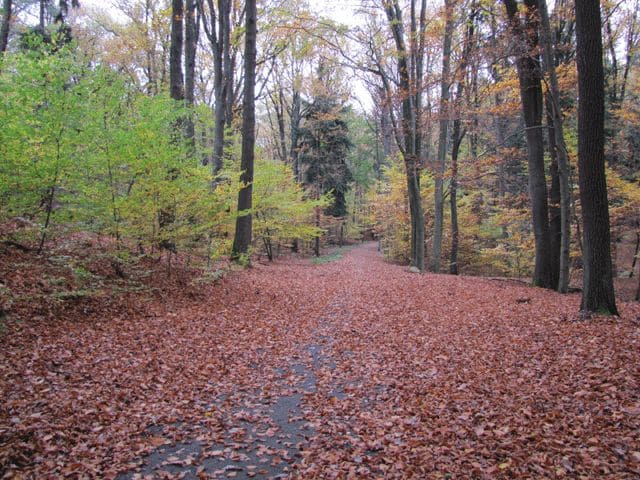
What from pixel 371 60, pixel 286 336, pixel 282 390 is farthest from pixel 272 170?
pixel 282 390

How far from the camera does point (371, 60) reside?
16.4 meters

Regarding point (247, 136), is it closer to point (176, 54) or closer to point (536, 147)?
point (176, 54)

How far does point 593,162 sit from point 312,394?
624cm

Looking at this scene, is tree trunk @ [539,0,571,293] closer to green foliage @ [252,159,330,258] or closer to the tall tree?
green foliage @ [252,159,330,258]

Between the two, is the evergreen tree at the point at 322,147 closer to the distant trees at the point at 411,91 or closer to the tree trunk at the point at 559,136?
the distant trees at the point at 411,91

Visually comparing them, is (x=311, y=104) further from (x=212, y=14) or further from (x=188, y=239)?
(x=188, y=239)

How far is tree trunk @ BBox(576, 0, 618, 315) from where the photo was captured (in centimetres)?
666

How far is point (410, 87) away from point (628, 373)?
1354 centimetres

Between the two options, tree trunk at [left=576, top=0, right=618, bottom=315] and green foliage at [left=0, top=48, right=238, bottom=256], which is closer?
green foliage at [left=0, top=48, right=238, bottom=256]

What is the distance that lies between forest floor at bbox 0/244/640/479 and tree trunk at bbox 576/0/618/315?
2.17 feet


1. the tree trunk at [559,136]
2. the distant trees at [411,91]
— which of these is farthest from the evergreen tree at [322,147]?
the tree trunk at [559,136]

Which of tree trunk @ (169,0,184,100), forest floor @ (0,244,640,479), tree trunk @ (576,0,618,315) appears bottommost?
forest floor @ (0,244,640,479)

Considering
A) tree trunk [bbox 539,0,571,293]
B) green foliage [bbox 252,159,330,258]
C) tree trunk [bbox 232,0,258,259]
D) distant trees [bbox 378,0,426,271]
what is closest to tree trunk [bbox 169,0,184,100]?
tree trunk [bbox 232,0,258,259]

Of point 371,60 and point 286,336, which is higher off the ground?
point 371,60
